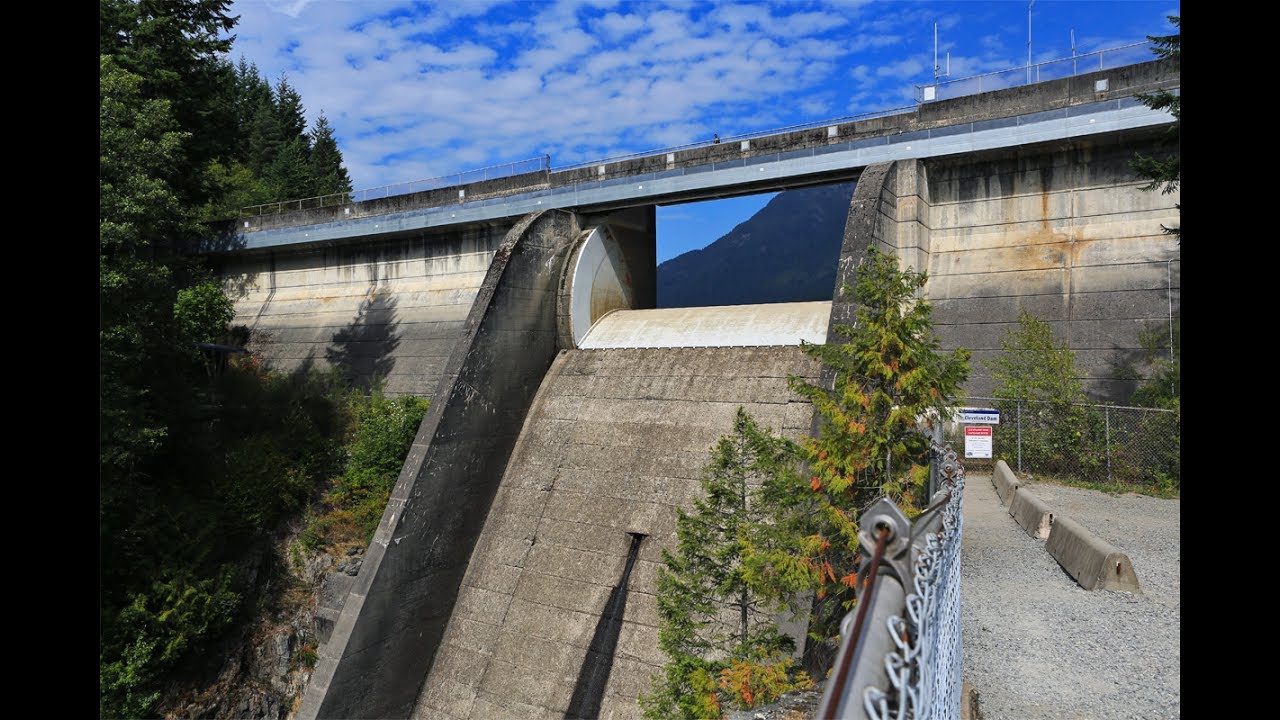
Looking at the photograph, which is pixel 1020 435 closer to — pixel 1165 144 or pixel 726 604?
pixel 1165 144

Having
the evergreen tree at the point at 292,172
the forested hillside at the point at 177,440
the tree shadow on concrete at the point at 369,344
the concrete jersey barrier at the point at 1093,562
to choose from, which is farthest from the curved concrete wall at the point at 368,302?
the evergreen tree at the point at 292,172

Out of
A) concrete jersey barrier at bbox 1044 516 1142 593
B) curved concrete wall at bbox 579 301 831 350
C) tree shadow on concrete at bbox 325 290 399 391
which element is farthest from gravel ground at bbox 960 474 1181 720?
tree shadow on concrete at bbox 325 290 399 391

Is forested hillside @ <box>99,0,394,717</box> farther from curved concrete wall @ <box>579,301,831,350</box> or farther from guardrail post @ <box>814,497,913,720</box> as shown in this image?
guardrail post @ <box>814,497,913,720</box>

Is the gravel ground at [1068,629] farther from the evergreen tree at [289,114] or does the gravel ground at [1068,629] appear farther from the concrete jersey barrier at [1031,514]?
the evergreen tree at [289,114]

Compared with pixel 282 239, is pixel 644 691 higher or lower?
lower

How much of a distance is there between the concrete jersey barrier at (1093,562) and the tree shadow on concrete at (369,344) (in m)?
12.9

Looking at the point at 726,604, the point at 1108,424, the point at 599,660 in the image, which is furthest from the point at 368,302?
the point at 1108,424

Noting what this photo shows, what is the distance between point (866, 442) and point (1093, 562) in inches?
115

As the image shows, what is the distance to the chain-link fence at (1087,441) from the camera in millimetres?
10297

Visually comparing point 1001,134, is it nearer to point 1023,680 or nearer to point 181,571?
point 1023,680

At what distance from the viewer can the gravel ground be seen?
4.81m

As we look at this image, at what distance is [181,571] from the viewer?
11312 millimetres
